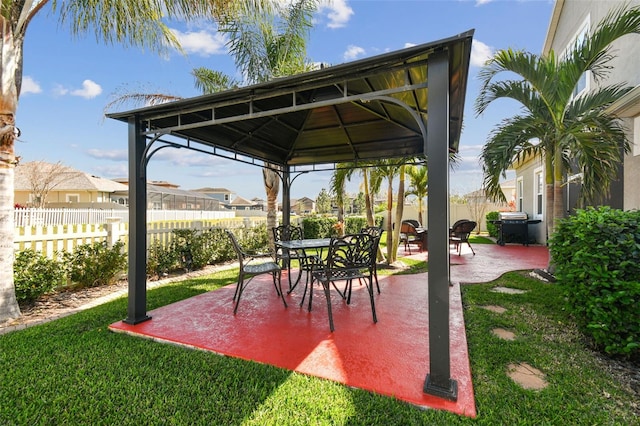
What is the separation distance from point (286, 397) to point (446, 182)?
6.42ft

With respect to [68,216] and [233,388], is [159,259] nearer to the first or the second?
[233,388]

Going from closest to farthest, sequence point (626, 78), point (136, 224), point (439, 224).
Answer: point (439, 224), point (136, 224), point (626, 78)

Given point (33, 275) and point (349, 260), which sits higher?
point (349, 260)

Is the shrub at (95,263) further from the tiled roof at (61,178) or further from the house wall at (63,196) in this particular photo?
the house wall at (63,196)

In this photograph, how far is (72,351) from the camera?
2.93 meters

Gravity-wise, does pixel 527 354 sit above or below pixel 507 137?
below

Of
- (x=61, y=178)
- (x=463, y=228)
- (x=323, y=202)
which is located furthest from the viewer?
(x=323, y=202)

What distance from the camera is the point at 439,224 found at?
227 centimetres

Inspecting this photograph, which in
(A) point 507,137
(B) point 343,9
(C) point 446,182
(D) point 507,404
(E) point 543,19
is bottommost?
(D) point 507,404

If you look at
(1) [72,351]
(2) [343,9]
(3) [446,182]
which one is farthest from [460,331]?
(2) [343,9]

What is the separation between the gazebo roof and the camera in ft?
8.25

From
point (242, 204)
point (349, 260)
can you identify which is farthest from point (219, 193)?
point (349, 260)

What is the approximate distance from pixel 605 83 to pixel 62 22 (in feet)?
34.4

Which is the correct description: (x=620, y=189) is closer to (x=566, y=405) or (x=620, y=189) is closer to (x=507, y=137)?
(x=507, y=137)
